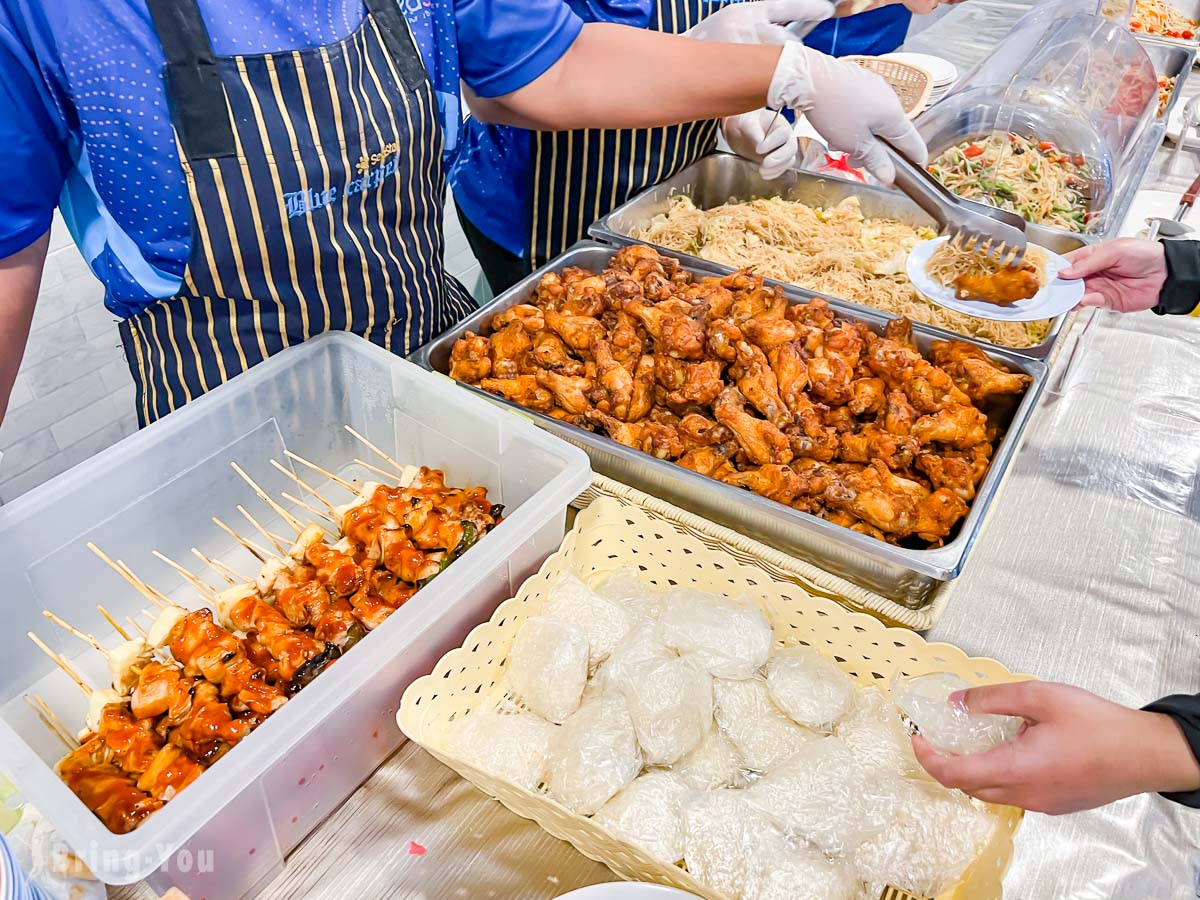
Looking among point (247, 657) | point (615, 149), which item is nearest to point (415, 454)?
point (247, 657)

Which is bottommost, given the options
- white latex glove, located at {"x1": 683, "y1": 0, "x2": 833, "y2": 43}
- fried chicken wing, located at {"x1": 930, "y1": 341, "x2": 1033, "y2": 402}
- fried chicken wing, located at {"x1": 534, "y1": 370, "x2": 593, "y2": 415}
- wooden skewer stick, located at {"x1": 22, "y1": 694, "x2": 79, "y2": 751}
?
wooden skewer stick, located at {"x1": 22, "y1": 694, "x2": 79, "y2": 751}

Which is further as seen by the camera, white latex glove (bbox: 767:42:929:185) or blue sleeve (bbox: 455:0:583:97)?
white latex glove (bbox: 767:42:929:185)

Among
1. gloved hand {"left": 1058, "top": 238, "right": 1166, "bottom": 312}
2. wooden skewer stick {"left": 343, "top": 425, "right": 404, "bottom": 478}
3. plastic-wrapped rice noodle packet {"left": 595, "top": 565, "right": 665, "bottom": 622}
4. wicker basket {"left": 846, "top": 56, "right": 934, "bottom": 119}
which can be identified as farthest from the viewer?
wicker basket {"left": 846, "top": 56, "right": 934, "bottom": 119}

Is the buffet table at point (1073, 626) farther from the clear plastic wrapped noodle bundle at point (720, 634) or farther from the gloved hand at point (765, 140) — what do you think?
the gloved hand at point (765, 140)

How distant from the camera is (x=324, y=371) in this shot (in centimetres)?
196

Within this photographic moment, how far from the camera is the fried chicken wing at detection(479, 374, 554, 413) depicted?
206 centimetres

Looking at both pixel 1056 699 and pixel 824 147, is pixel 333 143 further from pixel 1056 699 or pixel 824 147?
pixel 824 147

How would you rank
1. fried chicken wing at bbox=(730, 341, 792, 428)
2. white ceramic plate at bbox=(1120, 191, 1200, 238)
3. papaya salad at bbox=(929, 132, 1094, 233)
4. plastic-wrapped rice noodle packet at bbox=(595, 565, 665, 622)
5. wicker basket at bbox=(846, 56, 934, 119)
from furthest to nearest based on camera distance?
1. wicker basket at bbox=(846, 56, 934, 119)
2. white ceramic plate at bbox=(1120, 191, 1200, 238)
3. papaya salad at bbox=(929, 132, 1094, 233)
4. fried chicken wing at bbox=(730, 341, 792, 428)
5. plastic-wrapped rice noodle packet at bbox=(595, 565, 665, 622)

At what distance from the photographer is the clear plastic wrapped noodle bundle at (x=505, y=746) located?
130 centimetres

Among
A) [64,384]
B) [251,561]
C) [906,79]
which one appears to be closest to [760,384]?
[251,561]

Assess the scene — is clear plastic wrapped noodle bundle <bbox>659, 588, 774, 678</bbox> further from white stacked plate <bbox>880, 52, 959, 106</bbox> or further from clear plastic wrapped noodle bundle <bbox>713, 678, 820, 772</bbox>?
white stacked plate <bbox>880, 52, 959, 106</bbox>

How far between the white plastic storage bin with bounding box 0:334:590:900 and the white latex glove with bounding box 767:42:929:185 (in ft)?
4.97

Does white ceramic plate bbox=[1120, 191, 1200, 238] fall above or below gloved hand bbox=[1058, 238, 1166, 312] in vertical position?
below

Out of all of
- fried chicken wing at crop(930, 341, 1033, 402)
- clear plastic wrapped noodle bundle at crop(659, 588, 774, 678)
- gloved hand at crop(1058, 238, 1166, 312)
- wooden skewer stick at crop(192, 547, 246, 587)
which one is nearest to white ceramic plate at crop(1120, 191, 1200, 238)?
gloved hand at crop(1058, 238, 1166, 312)
